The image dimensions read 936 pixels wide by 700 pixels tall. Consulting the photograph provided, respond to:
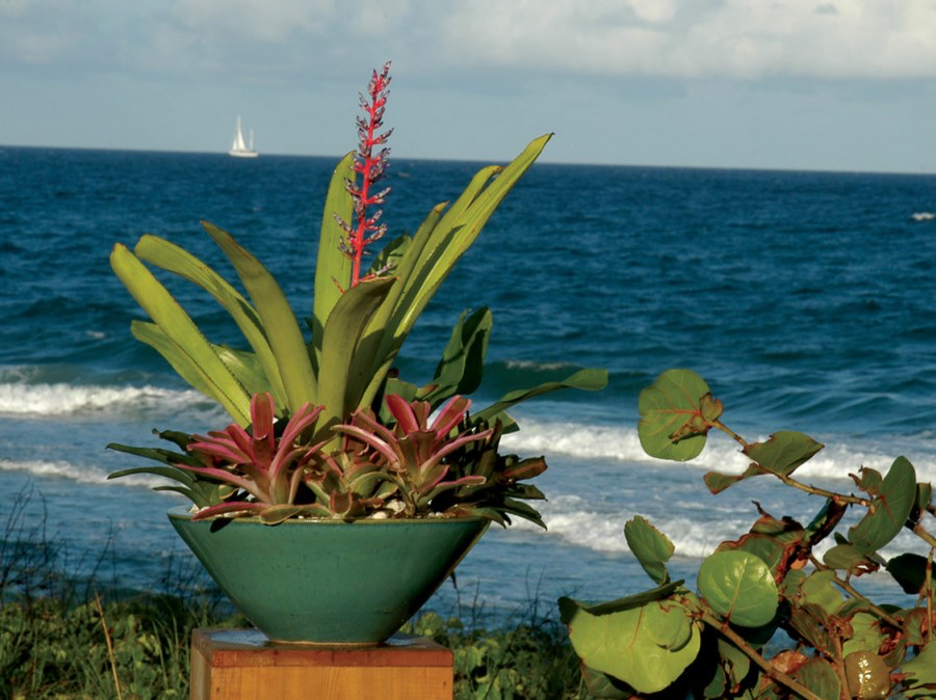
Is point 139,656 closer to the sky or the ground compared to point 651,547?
closer to the ground

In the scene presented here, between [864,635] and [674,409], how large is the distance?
0.29 m

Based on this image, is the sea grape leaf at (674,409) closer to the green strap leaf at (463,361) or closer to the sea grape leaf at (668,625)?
the sea grape leaf at (668,625)

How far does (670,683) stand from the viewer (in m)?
1.12

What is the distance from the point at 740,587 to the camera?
43.6 inches

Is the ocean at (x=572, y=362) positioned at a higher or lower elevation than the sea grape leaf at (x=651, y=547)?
lower

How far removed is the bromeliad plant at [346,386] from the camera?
132cm

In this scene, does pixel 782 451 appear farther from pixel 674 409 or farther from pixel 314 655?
pixel 314 655

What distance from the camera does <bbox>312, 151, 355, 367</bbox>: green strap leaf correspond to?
1.55m

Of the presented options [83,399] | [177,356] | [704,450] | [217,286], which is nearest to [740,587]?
[217,286]

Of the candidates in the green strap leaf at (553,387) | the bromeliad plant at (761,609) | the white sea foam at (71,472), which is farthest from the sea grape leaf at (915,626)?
the white sea foam at (71,472)

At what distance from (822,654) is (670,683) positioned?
22 centimetres

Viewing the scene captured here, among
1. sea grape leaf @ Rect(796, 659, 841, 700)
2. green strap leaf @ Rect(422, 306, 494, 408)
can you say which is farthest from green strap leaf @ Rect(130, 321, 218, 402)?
sea grape leaf @ Rect(796, 659, 841, 700)

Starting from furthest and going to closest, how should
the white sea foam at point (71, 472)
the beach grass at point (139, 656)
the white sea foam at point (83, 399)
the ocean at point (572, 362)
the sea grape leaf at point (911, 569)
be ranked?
1. the white sea foam at point (83, 399)
2. the white sea foam at point (71, 472)
3. the ocean at point (572, 362)
4. the beach grass at point (139, 656)
5. the sea grape leaf at point (911, 569)

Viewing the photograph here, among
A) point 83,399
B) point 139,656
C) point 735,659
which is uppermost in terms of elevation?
point 735,659
